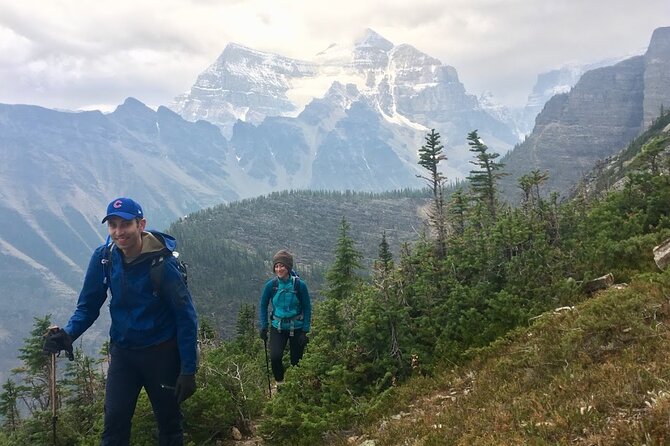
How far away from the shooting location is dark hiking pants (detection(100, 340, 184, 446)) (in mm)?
5261

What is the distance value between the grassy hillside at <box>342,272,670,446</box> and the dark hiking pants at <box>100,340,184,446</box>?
227cm

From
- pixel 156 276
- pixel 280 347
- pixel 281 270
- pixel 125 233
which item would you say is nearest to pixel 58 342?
pixel 156 276

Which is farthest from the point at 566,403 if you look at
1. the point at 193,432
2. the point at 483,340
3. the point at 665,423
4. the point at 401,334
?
the point at 193,432

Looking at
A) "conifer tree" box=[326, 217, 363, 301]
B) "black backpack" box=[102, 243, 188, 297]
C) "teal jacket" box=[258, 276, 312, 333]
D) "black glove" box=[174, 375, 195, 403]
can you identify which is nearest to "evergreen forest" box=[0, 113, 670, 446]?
"teal jacket" box=[258, 276, 312, 333]

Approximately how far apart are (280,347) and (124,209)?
4978mm

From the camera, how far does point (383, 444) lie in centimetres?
513

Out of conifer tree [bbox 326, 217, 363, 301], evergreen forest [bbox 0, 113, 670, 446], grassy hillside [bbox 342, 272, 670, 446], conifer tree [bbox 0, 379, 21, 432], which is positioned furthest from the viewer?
conifer tree [bbox 0, 379, 21, 432]

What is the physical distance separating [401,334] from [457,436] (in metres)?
3.18

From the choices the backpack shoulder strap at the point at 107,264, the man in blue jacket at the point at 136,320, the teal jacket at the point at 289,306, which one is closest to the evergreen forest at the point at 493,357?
the teal jacket at the point at 289,306

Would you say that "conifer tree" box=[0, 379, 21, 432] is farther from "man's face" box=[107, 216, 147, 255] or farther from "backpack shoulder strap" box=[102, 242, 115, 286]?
"man's face" box=[107, 216, 147, 255]

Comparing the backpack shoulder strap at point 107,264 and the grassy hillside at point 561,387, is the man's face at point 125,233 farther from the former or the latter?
the grassy hillside at point 561,387

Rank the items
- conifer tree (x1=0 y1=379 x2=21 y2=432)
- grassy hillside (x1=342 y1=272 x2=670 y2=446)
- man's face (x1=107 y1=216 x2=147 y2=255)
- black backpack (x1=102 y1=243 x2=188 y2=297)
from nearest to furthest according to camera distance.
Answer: grassy hillside (x1=342 y1=272 x2=670 y2=446), man's face (x1=107 y1=216 x2=147 y2=255), black backpack (x1=102 y1=243 x2=188 y2=297), conifer tree (x1=0 y1=379 x2=21 y2=432)

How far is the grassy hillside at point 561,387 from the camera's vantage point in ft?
12.4

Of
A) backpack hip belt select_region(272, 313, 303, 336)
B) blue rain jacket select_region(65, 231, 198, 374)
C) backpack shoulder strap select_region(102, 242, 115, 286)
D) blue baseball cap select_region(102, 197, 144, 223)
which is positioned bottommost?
backpack hip belt select_region(272, 313, 303, 336)
